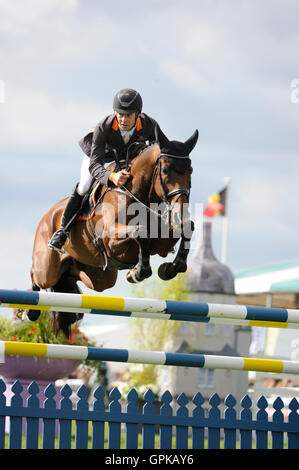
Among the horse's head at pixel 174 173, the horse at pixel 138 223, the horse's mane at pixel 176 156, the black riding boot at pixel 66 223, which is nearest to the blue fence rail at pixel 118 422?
the horse at pixel 138 223

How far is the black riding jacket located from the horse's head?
304 mm

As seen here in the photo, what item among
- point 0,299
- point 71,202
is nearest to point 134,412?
point 0,299

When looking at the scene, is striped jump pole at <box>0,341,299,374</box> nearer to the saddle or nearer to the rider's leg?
the saddle

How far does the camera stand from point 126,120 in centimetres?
511

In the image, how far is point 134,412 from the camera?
4.12 m

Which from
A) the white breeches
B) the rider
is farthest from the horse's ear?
the white breeches

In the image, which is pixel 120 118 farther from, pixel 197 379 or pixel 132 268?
pixel 197 379

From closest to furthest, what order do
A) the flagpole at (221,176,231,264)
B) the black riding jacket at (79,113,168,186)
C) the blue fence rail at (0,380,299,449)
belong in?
the blue fence rail at (0,380,299,449) → the black riding jacket at (79,113,168,186) → the flagpole at (221,176,231,264)

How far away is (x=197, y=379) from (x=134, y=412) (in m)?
10.3

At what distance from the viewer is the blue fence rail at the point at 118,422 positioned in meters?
3.96

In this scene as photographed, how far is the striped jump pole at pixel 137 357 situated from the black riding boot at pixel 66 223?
6.16 feet

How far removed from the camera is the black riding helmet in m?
4.99
